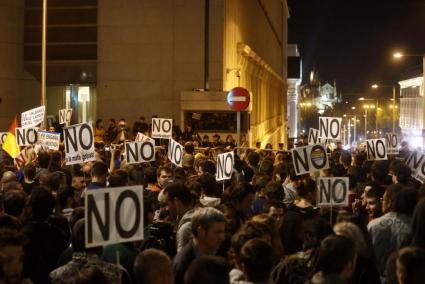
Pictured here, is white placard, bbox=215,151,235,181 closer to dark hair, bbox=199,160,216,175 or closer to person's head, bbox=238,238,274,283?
dark hair, bbox=199,160,216,175

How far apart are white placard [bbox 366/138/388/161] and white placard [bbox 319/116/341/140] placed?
1.44 m

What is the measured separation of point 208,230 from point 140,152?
8420 millimetres

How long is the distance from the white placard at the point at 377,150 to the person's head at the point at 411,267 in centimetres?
1248

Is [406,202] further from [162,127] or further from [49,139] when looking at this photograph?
[162,127]

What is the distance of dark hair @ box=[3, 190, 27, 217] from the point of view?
9031mm

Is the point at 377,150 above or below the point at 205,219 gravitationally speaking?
above

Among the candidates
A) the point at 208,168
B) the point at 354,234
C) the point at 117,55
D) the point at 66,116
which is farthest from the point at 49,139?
the point at 117,55

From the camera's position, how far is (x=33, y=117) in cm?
1945

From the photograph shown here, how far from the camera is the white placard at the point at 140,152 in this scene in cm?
1546

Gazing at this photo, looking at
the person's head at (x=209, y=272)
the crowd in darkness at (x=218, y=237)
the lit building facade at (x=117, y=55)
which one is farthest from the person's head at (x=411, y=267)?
the lit building facade at (x=117, y=55)

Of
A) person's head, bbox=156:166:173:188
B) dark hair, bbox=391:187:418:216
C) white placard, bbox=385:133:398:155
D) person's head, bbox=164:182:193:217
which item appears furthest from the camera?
white placard, bbox=385:133:398:155

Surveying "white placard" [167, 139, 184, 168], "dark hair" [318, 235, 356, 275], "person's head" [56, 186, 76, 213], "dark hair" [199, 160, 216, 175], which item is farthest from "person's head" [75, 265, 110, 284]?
"white placard" [167, 139, 184, 168]

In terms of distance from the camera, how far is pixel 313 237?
7.52 meters

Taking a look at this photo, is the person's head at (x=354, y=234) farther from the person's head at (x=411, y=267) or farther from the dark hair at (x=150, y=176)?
the dark hair at (x=150, y=176)
